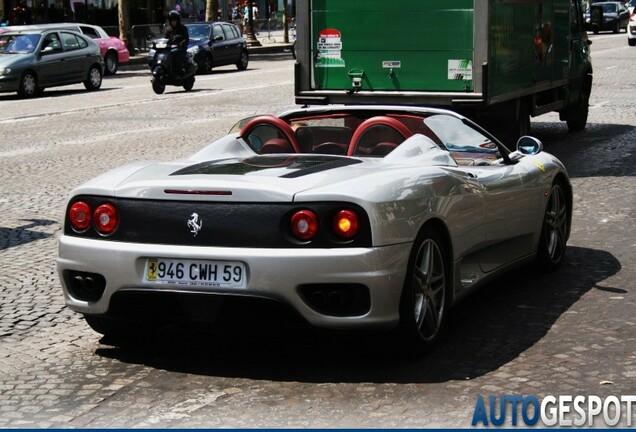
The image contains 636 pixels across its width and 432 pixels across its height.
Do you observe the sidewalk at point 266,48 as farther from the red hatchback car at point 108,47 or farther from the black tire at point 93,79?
the black tire at point 93,79

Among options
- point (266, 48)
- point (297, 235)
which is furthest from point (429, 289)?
point (266, 48)

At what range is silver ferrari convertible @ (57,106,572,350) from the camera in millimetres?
5652

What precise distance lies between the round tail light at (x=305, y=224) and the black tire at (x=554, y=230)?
269 cm

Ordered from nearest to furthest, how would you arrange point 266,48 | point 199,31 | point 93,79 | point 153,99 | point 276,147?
point 276,147
point 153,99
point 93,79
point 199,31
point 266,48

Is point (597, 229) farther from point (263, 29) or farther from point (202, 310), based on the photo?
point (263, 29)

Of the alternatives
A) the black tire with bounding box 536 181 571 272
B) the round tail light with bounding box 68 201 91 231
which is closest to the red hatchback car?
the black tire with bounding box 536 181 571 272

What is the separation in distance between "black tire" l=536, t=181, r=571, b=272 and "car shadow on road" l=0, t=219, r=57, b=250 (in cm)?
408

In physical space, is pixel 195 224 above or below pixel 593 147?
above

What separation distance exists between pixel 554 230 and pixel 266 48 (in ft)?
149

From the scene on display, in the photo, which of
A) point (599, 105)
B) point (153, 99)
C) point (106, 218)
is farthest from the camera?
point (153, 99)

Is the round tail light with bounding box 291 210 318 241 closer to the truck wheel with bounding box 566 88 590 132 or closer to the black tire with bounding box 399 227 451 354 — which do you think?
the black tire with bounding box 399 227 451 354

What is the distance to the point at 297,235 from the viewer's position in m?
5.67

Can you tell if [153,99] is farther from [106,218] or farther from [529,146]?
[106,218]

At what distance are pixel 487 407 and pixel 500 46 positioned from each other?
964cm
